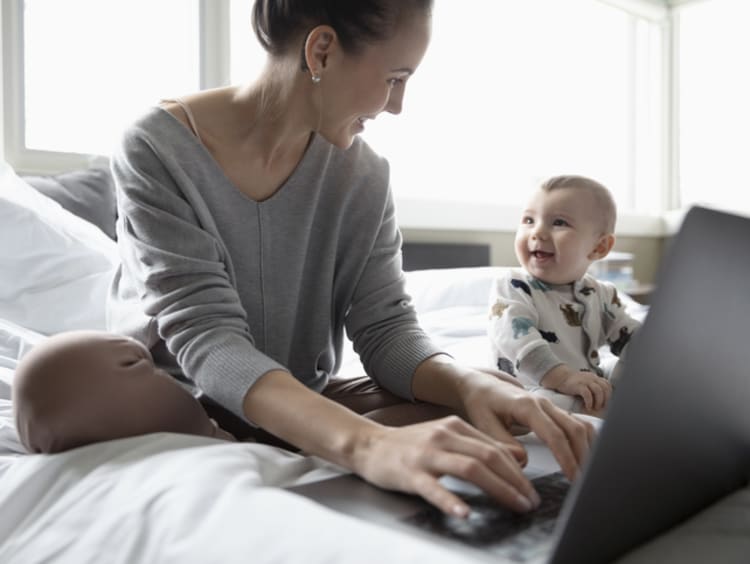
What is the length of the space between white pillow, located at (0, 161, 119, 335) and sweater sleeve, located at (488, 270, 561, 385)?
30.0 inches

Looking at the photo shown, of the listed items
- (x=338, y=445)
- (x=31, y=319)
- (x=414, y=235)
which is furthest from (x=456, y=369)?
(x=414, y=235)

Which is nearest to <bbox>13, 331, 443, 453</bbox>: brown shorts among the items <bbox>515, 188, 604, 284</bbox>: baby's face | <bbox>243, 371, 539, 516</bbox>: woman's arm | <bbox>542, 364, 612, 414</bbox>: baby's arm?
<bbox>243, 371, 539, 516</bbox>: woman's arm

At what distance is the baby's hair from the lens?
1537 millimetres

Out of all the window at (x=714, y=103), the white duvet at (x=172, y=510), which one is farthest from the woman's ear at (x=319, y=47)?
the window at (x=714, y=103)

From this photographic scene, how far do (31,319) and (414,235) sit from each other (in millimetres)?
1816

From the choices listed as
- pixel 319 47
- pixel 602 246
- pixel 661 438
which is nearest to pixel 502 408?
pixel 661 438

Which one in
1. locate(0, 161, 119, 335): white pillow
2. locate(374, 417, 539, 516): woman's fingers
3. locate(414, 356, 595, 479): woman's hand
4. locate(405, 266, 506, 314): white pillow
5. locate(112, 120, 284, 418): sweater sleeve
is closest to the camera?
locate(374, 417, 539, 516): woman's fingers

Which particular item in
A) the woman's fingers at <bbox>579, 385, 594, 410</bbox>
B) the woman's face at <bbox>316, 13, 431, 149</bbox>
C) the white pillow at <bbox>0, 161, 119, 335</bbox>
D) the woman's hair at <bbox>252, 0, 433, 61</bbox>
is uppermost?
the woman's hair at <bbox>252, 0, 433, 61</bbox>

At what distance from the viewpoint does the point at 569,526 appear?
0.44m

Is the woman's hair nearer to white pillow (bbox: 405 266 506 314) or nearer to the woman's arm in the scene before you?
the woman's arm

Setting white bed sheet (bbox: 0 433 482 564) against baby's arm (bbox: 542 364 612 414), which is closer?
white bed sheet (bbox: 0 433 482 564)

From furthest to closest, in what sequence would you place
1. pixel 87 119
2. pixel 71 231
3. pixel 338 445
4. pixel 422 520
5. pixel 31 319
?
pixel 87 119
pixel 71 231
pixel 31 319
pixel 338 445
pixel 422 520

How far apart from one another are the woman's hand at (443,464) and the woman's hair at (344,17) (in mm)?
602

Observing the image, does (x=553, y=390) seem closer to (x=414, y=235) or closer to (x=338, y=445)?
(x=338, y=445)
